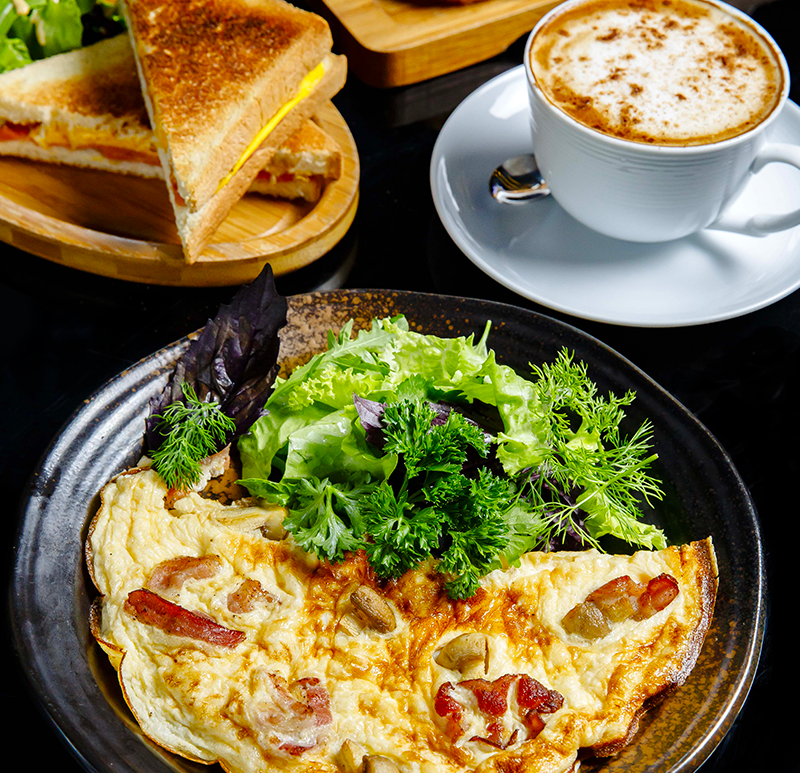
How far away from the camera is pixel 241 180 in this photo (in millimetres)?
3186

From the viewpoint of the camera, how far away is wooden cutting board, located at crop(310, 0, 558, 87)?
3502 millimetres

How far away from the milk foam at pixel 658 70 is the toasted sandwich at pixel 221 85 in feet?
3.44

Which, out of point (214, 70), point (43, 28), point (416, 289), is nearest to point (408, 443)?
point (416, 289)

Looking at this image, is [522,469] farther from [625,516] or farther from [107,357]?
[107,357]

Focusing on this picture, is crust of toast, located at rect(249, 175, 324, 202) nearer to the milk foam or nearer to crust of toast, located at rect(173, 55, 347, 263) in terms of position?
crust of toast, located at rect(173, 55, 347, 263)

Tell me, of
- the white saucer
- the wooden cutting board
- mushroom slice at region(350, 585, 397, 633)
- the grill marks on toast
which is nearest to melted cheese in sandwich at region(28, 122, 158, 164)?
the grill marks on toast

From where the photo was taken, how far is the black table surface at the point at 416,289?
2371 mm

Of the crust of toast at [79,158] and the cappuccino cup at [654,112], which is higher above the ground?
the cappuccino cup at [654,112]

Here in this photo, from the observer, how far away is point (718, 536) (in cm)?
214

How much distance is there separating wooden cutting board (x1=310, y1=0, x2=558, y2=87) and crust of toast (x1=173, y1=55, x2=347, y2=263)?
0.18 m

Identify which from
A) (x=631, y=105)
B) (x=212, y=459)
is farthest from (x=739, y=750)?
(x=631, y=105)

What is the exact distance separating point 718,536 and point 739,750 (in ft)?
1.75

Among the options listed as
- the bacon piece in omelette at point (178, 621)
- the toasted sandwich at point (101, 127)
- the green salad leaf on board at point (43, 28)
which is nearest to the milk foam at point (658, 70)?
the toasted sandwich at point (101, 127)

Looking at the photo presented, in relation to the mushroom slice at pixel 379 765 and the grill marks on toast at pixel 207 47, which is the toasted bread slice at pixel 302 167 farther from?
the mushroom slice at pixel 379 765
